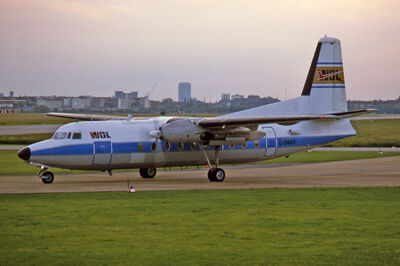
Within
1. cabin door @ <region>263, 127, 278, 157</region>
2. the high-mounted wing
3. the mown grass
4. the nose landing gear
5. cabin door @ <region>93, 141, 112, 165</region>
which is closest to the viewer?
cabin door @ <region>93, 141, 112, 165</region>

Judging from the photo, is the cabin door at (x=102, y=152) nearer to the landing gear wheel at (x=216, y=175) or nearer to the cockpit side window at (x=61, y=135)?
the cockpit side window at (x=61, y=135)

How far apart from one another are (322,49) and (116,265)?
2478 cm

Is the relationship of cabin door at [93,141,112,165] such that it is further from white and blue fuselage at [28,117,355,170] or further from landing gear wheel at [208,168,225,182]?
landing gear wheel at [208,168,225,182]

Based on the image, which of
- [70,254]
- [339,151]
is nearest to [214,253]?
[70,254]

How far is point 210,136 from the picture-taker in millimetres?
29125

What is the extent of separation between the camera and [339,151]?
Answer: 50.8 metres

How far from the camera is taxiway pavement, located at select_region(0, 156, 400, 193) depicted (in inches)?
1037

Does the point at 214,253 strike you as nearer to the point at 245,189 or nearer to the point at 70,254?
the point at 70,254

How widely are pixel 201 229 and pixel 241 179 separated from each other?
1538cm

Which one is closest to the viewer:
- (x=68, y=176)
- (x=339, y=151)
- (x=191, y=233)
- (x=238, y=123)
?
(x=191, y=233)

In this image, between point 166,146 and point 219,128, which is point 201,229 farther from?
point 166,146

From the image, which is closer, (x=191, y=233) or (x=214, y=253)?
(x=214, y=253)

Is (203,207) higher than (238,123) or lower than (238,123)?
lower

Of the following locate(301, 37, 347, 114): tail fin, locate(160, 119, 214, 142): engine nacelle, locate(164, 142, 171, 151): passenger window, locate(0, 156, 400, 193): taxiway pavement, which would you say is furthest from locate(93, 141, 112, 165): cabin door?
locate(301, 37, 347, 114): tail fin
